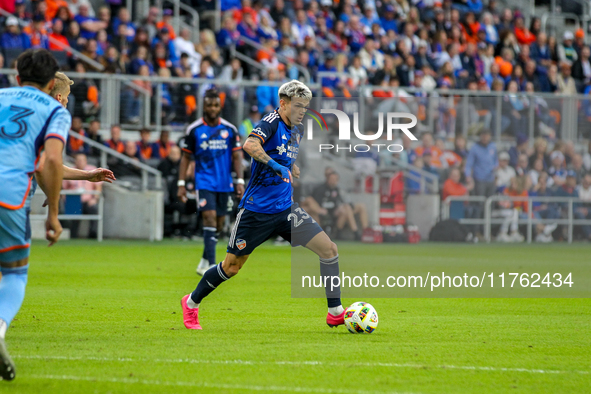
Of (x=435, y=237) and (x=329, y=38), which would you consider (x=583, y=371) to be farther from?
(x=329, y=38)

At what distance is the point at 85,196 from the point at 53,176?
1426 cm

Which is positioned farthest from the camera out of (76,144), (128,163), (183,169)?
(128,163)

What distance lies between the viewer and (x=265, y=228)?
778 centimetres

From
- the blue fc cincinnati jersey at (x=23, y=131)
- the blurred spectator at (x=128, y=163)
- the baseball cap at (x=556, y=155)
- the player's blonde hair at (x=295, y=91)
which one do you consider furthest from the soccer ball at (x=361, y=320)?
the baseball cap at (x=556, y=155)

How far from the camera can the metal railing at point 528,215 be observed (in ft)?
71.9

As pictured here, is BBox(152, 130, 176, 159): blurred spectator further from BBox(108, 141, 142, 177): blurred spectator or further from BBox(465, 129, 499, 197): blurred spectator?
BBox(465, 129, 499, 197): blurred spectator

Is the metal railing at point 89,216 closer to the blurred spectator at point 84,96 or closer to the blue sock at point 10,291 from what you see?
the blurred spectator at point 84,96

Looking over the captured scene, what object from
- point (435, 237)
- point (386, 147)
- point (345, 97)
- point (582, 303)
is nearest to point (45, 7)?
point (345, 97)

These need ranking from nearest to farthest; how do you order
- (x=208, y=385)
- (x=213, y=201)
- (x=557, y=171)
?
(x=208, y=385) → (x=213, y=201) → (x=557, y=171)

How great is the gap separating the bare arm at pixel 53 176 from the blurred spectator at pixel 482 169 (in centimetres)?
1774

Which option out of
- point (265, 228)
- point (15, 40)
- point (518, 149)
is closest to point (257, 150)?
point (265, 228)

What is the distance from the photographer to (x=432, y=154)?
21.9m

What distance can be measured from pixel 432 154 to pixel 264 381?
17.0 m

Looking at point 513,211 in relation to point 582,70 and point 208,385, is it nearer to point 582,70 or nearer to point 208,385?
point 582,70
